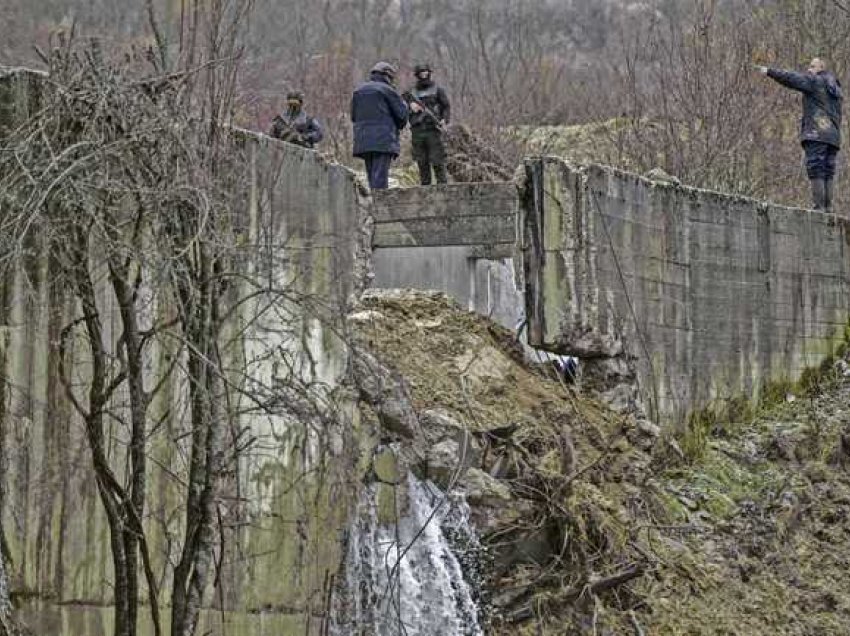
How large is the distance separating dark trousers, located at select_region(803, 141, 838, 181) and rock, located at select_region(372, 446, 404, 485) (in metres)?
6.59

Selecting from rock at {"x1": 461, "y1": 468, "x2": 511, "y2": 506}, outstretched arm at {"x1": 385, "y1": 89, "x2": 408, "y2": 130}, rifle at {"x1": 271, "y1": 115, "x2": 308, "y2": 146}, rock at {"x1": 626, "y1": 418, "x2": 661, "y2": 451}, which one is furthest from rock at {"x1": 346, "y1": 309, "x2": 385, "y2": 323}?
outstretched arm at {"x1": 385, "y1": 89, "x2": 408, "y2": 130}

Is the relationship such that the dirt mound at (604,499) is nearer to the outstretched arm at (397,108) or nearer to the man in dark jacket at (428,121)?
the outstretched arm at (397,108)

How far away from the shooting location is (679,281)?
14039 mm

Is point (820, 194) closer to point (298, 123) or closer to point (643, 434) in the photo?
point (643, 434)

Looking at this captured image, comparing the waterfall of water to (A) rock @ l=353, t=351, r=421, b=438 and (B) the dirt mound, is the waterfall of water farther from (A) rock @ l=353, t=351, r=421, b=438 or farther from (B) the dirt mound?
(A) rock @ l=353, t=351, r=421, b=438

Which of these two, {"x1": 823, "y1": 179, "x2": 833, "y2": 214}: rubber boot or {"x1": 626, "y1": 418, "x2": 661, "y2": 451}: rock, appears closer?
{"x1": 626, "y1": 418, "x2": 661, "y2": 451}: rock

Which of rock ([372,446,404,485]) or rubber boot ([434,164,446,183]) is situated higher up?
rubber boot ([434,164,446,183])

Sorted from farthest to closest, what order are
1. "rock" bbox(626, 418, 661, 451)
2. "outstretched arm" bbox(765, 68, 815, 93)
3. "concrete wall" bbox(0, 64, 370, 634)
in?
"outstretched arm" bbox(765, 68, 815, 93) → "rock" bbox(626, 418, 661, 451) → "concrete wall" bbox(0, 64, 370, 634)

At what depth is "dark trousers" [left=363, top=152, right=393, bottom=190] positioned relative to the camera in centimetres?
1530

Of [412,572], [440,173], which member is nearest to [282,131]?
[440,173]

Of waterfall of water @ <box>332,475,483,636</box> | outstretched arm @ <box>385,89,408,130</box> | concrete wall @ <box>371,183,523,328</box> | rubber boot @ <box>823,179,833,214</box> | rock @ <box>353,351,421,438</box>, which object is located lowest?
waterfall of water @ <box>332,475,483,636</box>

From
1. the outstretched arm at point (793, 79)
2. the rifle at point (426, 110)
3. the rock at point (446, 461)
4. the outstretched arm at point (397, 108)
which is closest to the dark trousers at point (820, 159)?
the outstretched arm at point (793, 79)

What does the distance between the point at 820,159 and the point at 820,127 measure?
0.28 metres

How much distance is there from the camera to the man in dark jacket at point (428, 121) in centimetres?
1620
